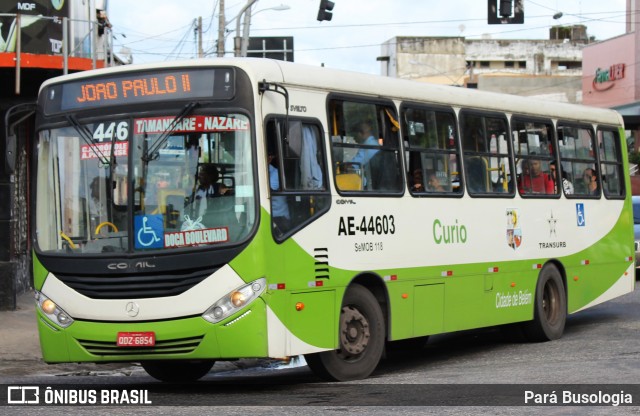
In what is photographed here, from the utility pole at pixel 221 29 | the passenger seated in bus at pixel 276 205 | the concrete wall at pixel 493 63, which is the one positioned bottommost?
the passenger seated in bus at pixel 276 205

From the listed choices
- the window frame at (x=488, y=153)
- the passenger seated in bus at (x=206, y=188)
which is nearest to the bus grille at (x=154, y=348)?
the passenger seated in bus at (x=206, y=188)

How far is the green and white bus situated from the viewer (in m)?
9.98

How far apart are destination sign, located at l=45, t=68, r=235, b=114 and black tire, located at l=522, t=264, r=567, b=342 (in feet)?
20.8

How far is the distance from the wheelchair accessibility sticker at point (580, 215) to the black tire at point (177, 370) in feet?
20.3

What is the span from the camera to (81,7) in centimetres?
2441

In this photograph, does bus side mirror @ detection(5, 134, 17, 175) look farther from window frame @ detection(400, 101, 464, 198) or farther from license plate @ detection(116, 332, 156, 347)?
window frame @ detection(400, 101, 464, 198)

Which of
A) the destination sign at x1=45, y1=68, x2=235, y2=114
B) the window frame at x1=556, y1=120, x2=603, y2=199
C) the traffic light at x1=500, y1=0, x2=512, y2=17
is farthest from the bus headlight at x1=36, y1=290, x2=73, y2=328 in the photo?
the traffic light at x1=500, y1=0, x2=512, y2=17

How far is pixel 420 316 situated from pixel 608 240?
5.56m

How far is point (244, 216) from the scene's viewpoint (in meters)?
9.98

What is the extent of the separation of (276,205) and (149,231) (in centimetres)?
113

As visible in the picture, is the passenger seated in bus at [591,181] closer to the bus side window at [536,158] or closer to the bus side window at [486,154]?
the bus side window at [536,158]

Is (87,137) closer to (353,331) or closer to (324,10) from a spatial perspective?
(353,331)

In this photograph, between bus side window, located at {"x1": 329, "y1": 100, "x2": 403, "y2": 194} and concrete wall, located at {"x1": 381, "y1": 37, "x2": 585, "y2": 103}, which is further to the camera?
concrete wall, located at {"x1": 381, "y1": 37, "x2": 585, "y2": 103}

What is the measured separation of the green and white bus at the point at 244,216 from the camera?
9977mm
